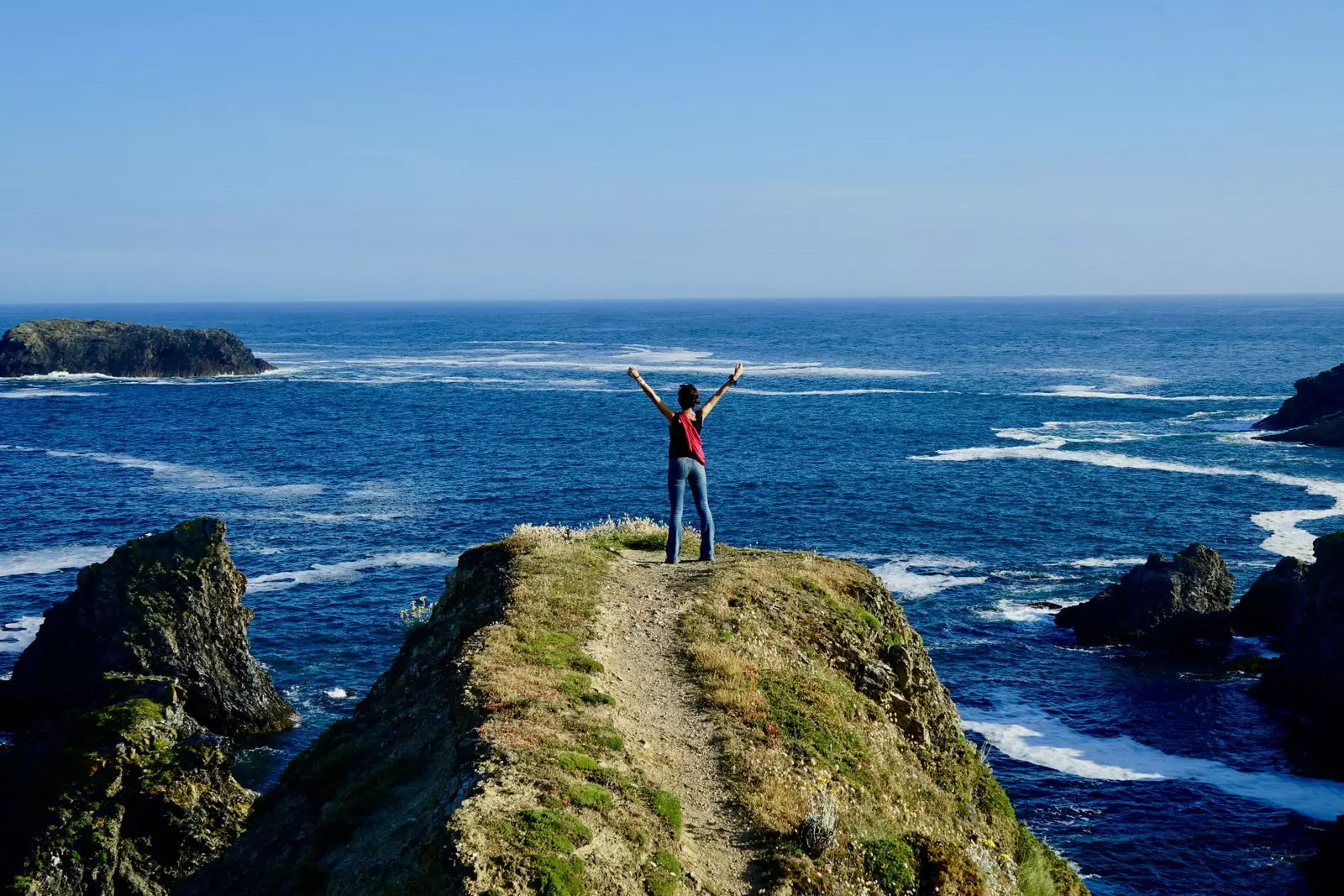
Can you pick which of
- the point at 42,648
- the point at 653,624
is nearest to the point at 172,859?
the point at 653,624

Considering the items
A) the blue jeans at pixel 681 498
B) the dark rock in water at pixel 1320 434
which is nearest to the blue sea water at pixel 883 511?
the dark rock in water at pixel 1320 434

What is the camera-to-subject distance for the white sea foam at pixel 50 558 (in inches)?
2012

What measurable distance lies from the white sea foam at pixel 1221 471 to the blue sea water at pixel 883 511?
15.8 inches

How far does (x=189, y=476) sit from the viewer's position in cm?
7519

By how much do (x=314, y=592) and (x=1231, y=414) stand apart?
300 feet

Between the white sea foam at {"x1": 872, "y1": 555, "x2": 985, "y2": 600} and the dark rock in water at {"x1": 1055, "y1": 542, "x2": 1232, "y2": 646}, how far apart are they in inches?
222

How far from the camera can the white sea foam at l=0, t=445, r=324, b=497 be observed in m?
70.6

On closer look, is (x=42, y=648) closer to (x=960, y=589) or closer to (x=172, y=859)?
(x=172, y=859)

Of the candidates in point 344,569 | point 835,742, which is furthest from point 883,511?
point 835,742

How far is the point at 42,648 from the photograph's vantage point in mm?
36281

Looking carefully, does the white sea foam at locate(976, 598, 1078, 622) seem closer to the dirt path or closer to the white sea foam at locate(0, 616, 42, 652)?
the dirt path

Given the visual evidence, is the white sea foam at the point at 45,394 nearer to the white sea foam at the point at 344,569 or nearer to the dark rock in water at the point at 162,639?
the white sea foam at the point at 344,569

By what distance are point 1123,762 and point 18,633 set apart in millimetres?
43243

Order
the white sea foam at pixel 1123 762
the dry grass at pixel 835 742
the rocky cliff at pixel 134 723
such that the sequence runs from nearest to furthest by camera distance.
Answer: the dry grass at pixel 835 742
the rocky cliff at pixel 134 723
the white sea foam at pixel 1123 762
